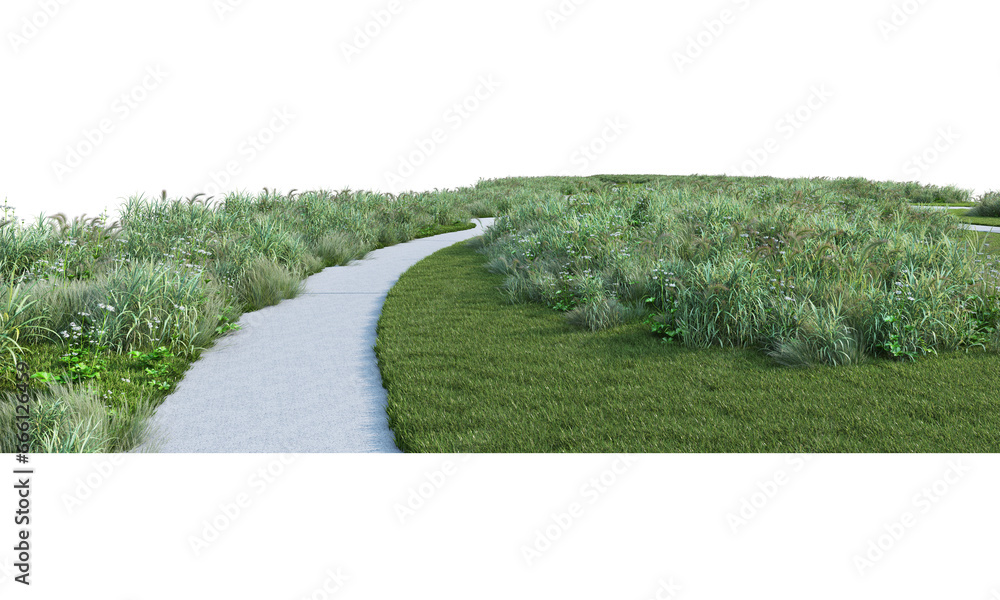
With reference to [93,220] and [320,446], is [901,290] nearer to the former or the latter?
[320,446]

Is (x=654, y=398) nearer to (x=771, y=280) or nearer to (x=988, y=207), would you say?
(x=771, y=280)

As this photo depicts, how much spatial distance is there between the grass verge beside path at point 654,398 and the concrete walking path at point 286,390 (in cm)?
23

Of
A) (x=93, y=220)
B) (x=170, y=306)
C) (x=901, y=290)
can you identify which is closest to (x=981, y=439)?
(x=901, y=290)

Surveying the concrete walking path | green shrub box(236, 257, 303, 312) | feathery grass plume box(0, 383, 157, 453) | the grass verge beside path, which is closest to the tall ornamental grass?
the grass verge beside path

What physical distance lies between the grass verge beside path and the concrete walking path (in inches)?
9.2

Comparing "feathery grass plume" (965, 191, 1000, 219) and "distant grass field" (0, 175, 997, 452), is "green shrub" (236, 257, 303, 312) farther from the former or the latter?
"feathery grass plume" (965, 191, 1000, 219)

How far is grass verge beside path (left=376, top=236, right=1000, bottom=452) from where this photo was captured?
390 centimetres

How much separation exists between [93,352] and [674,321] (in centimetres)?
552

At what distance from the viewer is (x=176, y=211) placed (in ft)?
34.0

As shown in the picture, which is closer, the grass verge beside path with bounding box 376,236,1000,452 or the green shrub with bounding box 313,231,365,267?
the grass verge beside path with bounding box 376,236,1000,452

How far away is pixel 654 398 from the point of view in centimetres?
451

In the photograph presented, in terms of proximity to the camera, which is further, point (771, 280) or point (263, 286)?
point (263, 286)

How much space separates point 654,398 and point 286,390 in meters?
2.94

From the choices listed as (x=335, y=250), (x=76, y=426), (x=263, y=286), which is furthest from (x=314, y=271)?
(x=76, y=426)
